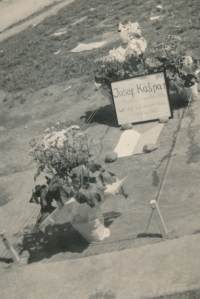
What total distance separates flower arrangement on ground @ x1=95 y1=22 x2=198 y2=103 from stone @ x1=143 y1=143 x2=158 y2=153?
4.23 feet

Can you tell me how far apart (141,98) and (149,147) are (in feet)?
3.77

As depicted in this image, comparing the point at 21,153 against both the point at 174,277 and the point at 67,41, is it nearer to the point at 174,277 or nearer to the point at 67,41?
the point at 174,277

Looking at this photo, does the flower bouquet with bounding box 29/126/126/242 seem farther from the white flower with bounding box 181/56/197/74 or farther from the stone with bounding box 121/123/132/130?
the white flower with bounding box 181/56/197/74

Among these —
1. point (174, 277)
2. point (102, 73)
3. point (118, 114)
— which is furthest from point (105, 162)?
point (174, 277)

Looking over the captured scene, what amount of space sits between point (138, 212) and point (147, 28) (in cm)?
840

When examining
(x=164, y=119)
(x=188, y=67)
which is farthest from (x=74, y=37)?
(x=164, y=119)

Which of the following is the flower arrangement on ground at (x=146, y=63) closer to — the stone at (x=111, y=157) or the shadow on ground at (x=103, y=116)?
the shadow on ground at (x=103, y=116)

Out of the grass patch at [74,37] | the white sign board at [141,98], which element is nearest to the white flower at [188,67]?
the white sign board at [141,98]

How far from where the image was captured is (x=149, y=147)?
689 centimetres

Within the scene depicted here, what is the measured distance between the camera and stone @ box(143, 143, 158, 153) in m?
6.88

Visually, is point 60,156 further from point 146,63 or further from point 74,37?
point 74,37

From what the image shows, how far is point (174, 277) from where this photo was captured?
14.6ft

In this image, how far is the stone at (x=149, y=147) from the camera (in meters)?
6.88

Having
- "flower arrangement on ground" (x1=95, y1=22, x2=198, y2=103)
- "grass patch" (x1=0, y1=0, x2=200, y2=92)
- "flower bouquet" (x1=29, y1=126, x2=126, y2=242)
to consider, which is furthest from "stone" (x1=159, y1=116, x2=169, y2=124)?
"grass patch" (x1=0, y1=0, x2=200, y2=92)
